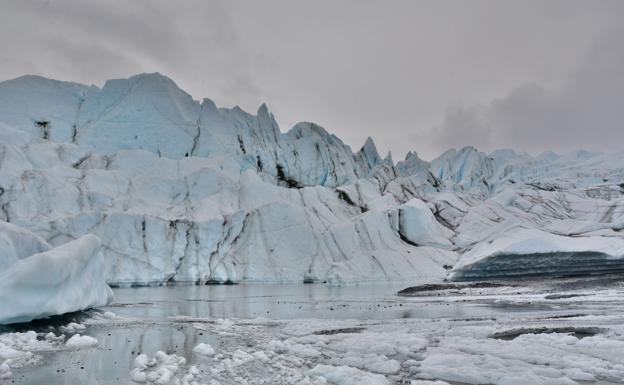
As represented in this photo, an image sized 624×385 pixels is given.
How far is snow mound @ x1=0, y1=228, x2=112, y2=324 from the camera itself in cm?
1577

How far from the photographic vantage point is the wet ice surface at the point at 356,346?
10.1 meters

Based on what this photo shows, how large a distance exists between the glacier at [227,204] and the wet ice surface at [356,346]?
16.9 meters

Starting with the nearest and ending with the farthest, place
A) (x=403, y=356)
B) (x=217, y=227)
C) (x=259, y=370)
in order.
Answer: (x=259, y=370) → (x=403, y=356) → (x=217, y=227)

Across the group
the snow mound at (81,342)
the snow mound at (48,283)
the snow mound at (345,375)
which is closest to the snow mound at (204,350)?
the snow mound at (81,342)

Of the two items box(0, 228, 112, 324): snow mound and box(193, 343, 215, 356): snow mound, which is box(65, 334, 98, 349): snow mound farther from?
box(0, 228, 112, 324): snow mound

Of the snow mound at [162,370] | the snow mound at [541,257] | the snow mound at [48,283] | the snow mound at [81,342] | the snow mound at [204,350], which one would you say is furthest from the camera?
the snow mound at [541,257]

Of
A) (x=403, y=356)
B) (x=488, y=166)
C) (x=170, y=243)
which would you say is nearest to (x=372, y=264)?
(x=170, y=243)

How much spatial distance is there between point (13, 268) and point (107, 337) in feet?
13.3

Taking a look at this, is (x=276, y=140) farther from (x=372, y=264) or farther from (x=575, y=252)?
(x=575, y=252)

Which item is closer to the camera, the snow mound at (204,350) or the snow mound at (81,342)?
the snow mound at (204,350)

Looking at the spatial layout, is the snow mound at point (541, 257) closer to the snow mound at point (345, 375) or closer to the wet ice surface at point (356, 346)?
the wet ice surface at point (356, 346)

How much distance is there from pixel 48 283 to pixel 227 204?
36729 mm

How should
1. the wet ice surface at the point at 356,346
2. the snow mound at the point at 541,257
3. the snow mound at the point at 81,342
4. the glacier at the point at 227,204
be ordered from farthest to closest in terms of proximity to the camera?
the glacier at the point at 227,204 < the snow mound at the point at 541,257 < the snow mound at the point at 81,342 < the wet ice surface at the point at 356,346

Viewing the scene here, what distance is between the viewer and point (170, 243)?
145ft
